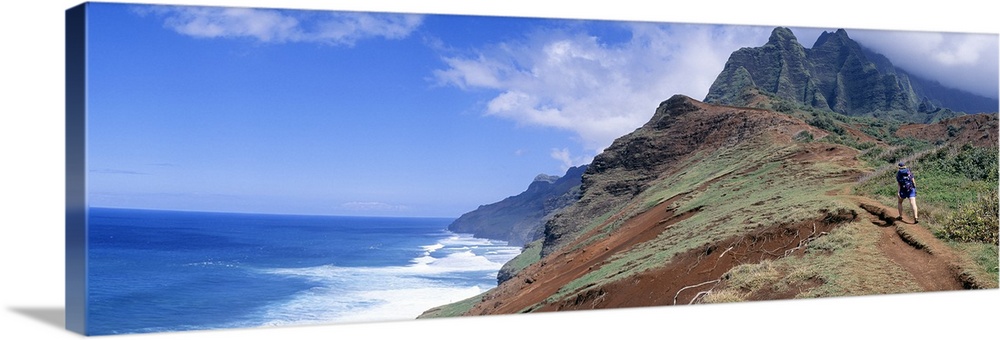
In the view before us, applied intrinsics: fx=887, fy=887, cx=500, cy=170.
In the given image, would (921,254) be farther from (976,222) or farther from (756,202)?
(756,202)

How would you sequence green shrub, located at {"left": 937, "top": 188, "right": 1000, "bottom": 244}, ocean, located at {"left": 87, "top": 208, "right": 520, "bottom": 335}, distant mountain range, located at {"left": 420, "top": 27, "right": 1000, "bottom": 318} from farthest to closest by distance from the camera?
1. green shrub, located at {"left": 937, "top": 188, "right": 1000, "bottom": 244}
2. distant mountain range, located at {"left": 420, "top": 27, "right": 1000, "bottom": 318}
3. ocean, located at {"left": 87, "top": 208, "right": 520, "bottom": 335}

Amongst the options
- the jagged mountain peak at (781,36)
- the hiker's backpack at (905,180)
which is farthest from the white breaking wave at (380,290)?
the hiker's backpack at (905,180)

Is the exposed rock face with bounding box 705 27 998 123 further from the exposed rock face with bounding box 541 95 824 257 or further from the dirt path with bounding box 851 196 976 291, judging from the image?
the dirt path with bounding box 851 196 976 291

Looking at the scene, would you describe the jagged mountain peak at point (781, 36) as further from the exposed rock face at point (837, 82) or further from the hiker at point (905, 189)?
the hiker at point (905, 189)

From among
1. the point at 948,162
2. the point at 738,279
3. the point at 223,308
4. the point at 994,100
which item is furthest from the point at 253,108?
the point at 994,100

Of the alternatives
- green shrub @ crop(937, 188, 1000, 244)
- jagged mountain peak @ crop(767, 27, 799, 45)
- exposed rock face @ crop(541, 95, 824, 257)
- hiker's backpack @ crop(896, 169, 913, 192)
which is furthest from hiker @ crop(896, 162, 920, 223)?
exposed rock face @ crop(541, 95, 824, 257)
